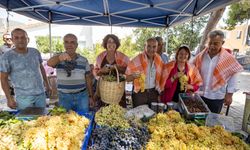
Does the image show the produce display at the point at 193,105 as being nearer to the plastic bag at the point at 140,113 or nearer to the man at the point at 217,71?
the plastic bag at the point at 140,113

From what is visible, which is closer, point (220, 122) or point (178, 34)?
point (220, 122)

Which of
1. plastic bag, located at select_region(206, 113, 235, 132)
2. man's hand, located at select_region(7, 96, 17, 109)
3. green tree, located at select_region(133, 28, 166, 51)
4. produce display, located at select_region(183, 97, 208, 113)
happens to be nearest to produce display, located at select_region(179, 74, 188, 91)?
produce display, located at select_region(183, 97, 208, 113)

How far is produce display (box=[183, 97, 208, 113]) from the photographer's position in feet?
6.95

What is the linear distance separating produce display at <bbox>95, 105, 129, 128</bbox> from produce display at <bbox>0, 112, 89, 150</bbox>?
0.61ft

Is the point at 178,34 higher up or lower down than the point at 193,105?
higher up

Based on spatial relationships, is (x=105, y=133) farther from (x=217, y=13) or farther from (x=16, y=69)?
(x=217, y=13)

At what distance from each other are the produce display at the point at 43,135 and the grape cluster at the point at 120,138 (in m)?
0.13

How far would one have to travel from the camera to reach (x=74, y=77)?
2.69 meters

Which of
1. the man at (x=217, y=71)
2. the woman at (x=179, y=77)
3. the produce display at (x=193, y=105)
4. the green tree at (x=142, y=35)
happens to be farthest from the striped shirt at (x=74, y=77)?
the green tree at (x=142, y=35)

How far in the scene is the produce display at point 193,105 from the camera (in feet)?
6.95

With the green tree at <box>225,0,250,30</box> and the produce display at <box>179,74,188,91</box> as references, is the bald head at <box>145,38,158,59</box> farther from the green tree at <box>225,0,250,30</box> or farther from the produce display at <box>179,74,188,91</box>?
the green tree at <box>225,0,250,30</box>

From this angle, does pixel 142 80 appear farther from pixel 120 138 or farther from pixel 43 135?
pixel 43 135

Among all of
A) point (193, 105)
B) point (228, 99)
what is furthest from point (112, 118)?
point (228, 99)

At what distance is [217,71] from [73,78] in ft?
6.32
